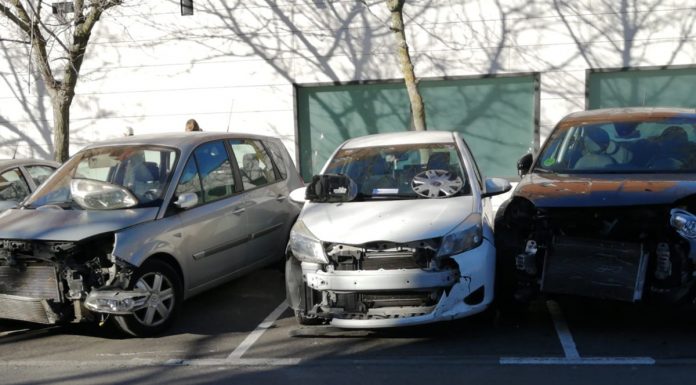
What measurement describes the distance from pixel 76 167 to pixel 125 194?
3.36 feet

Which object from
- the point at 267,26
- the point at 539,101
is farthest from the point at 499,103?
the point at 267,26

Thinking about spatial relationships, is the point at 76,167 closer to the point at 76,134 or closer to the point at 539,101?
the point at 76,134

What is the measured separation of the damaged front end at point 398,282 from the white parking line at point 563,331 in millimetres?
647

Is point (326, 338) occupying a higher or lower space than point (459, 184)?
lower

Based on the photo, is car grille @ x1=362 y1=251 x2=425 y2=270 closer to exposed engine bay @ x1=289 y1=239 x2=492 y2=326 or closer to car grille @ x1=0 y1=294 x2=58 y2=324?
exposed engine bay @ x1=289 y1=239 x2=492 y2=326

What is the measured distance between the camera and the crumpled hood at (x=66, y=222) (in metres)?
5.31

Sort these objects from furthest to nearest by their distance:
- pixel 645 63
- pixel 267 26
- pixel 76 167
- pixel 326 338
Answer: pixel 267 26 < pixel 645 63 < pixel 76 167 < pixel 326 338

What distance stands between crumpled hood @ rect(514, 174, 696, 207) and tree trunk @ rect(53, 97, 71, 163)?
6.89 metres

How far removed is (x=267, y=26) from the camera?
12.3m

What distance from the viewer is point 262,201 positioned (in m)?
6.97

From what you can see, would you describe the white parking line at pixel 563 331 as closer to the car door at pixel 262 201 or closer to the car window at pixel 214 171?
the car door at pixel 262 201

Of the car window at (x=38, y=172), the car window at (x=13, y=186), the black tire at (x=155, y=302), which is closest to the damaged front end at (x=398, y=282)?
the black tire at (x=155, y=302)

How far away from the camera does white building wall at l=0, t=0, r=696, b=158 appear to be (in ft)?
37.7

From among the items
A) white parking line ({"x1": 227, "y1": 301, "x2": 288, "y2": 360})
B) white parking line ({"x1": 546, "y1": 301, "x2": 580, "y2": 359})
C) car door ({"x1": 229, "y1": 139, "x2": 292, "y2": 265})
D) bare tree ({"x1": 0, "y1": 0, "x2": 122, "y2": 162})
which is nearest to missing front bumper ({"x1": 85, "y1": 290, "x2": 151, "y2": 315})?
white parking line ({"x1": 227, "y1": 301, "x2": 288, "y2": 360})
